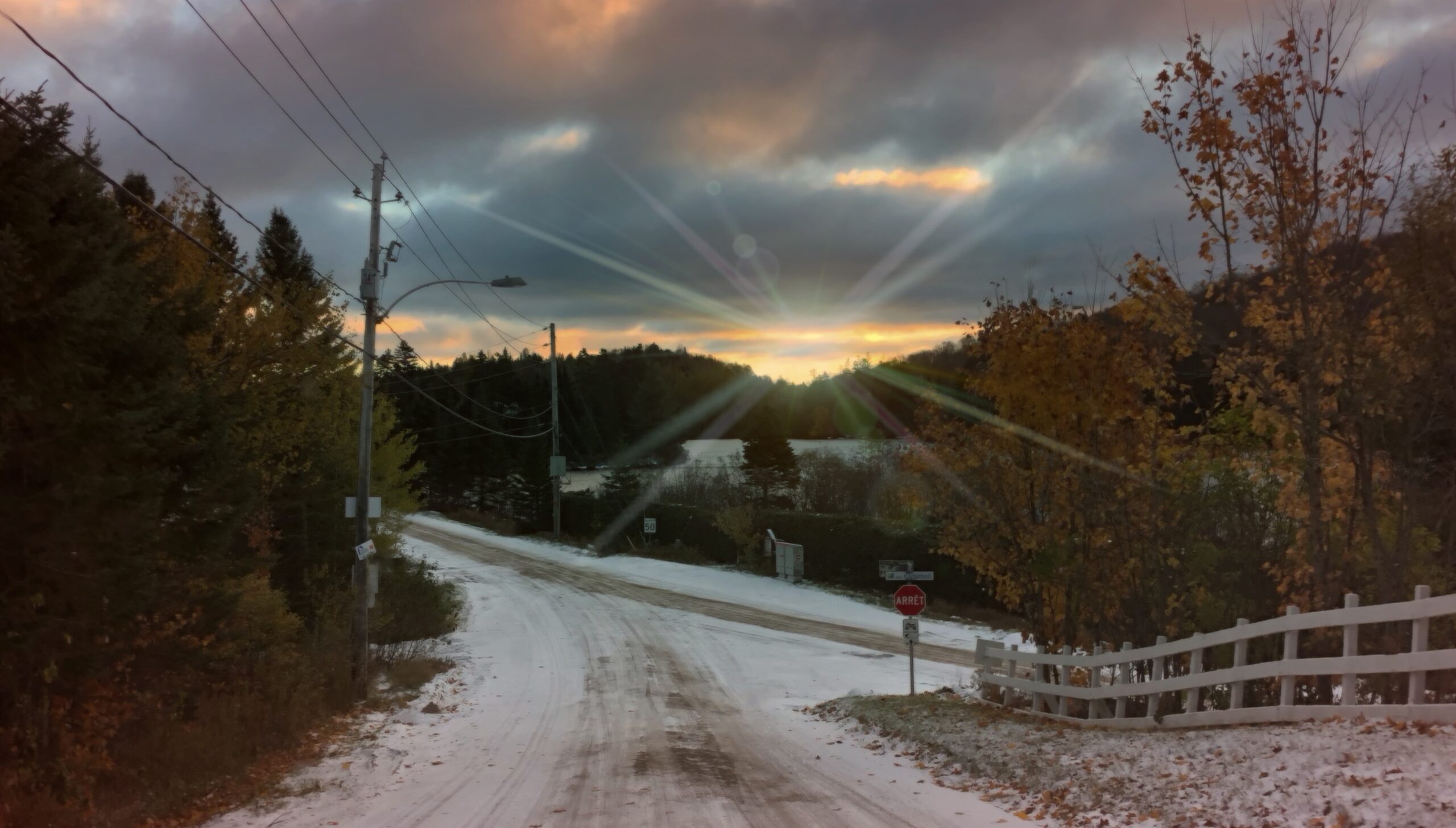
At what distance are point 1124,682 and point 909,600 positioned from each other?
5.88 m

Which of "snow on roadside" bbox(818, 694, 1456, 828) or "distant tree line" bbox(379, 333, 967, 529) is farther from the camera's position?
"distant tree line" bbox(379, 333, 967, 529)

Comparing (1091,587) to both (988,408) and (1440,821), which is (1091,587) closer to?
A: (988,408)

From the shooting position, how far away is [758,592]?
3350 centimetres

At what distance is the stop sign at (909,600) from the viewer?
1677 cm

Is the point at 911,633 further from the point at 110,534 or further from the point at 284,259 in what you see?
the point at 284,259

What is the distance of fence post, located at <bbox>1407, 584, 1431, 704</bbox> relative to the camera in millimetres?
6227

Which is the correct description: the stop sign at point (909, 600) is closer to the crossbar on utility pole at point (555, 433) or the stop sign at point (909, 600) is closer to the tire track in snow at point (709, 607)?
the tire track in snow at point (709, 607)

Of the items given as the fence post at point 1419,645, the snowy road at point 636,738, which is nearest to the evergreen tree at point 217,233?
the snowy road at point 636,738

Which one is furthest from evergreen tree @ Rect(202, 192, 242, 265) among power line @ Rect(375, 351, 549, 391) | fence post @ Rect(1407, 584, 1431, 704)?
power line @ Rect(375, 351, 549, 391)

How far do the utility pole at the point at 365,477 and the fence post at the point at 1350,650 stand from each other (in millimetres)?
13772

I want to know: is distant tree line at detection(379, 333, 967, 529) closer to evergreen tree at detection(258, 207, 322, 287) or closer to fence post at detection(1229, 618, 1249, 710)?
evergreen tree at detection(258, 207, 322, 287)

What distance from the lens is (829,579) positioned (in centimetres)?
3581

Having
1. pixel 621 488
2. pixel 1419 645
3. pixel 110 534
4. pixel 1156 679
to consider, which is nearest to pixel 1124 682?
pixel 1156 679

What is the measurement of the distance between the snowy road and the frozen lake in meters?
19.6
